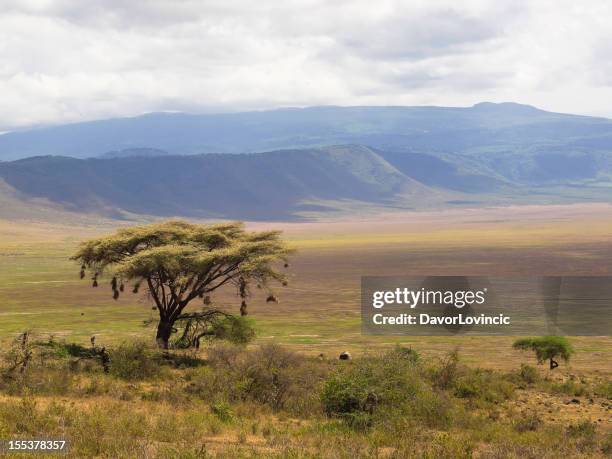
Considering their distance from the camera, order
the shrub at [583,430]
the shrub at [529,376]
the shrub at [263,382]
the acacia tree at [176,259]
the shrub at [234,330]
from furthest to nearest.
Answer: the shrub at [234,330] < the shrub at [529,376] < the acacia tree at [176,259] < the shrub at [263,382] < the shrub at [583,430]

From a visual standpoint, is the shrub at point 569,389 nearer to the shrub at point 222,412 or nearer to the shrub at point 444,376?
the shrub at point 444,376

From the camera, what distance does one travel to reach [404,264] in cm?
11944

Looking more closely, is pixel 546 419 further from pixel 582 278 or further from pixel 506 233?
pixel 506 233

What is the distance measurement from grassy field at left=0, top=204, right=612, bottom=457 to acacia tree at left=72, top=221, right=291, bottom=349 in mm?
2123

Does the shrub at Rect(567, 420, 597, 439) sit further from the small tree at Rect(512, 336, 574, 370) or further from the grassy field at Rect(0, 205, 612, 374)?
the grassy field at Rect(0, 205, 612, 374)

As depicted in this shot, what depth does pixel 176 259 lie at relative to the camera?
30.4 meters

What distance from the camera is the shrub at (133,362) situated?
25469mm

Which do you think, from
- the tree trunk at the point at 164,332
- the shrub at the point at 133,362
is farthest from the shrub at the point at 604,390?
the tree trunk at the point at 164,332

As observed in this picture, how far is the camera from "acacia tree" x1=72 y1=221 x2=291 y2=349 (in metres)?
30.4

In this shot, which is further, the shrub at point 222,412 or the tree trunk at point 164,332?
the tree trunk at point 164,332

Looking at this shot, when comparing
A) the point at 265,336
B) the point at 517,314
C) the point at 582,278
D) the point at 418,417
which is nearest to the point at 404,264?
the point at 582,278

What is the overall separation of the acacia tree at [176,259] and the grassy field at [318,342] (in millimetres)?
2123

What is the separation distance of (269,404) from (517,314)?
46.3m

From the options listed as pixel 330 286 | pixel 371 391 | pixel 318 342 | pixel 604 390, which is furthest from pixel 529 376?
pixel 330 286
